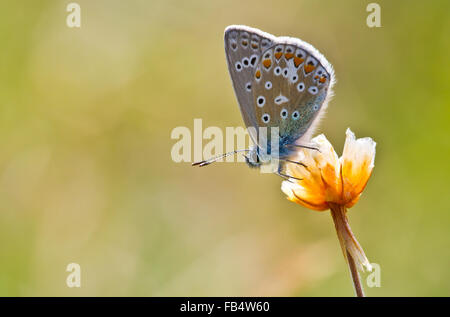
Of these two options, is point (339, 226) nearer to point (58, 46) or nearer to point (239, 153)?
point (239, 153)

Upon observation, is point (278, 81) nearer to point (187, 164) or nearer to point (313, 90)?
point (313, 90)

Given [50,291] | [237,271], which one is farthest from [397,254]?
[50,291]

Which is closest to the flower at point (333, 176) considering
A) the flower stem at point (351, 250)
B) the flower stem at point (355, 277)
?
the flower stem at point (351, 250)

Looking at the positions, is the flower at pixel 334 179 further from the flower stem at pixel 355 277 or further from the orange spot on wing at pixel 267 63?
the orange spot on wing at pixel 267 63

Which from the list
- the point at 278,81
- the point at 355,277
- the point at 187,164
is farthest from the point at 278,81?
the point at 187,164

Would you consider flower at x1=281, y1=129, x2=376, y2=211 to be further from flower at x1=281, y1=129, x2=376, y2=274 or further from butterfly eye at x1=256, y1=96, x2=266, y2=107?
butterfly eye at x1=256, y1=96, x2=266, y2=107
